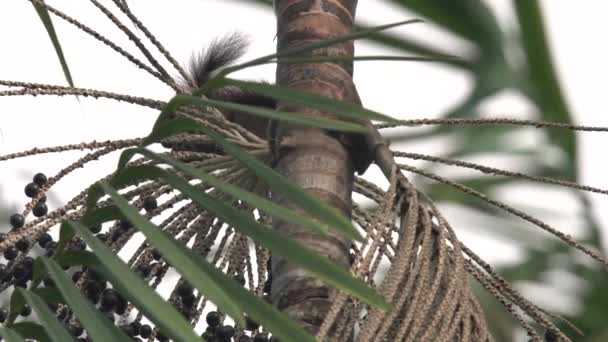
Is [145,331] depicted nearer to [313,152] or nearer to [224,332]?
[224,332]

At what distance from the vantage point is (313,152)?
1.52m

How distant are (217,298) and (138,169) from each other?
32 centimetres

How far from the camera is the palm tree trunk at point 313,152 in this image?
1.38m

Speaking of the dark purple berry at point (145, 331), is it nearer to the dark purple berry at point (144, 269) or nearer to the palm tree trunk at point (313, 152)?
the dark purple berry at point (144, 269)

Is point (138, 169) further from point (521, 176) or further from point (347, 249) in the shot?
point (521, 176)

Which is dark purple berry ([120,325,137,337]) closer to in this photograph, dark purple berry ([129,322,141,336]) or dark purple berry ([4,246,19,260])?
dark purple berry ([129,322,141,336])

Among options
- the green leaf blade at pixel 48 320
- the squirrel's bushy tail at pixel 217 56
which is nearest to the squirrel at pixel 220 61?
the squirrel's bushy tail at pixel 217 56

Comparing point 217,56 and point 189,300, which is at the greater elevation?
point 217,56

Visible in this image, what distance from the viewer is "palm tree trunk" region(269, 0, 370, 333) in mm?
1383

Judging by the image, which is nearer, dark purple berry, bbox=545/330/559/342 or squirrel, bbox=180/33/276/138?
dark purple berry, bbox=545/330/559/342

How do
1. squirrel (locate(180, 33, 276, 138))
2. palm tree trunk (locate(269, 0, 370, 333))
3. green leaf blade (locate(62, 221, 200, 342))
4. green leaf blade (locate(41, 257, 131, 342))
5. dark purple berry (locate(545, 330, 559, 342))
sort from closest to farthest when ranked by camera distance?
green leaf blade (locate(62, 221, 200, 342))
green leaf blade (locate(41, 257, 131, 342))
palm tree trunk (locate(269, 0, 370, 333))
dark purple berry (locate(545, 330, 559, 342))
squirrel (locate(180, 33, 276, 138))

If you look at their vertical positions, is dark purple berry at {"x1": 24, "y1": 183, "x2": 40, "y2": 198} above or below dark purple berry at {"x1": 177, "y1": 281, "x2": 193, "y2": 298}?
above

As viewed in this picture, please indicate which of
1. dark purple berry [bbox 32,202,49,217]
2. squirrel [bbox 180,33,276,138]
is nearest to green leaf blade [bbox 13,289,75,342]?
dark purple berry [bbox 32,202,49,217]

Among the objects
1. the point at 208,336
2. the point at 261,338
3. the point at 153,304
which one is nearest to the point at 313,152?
the point at 261,338
